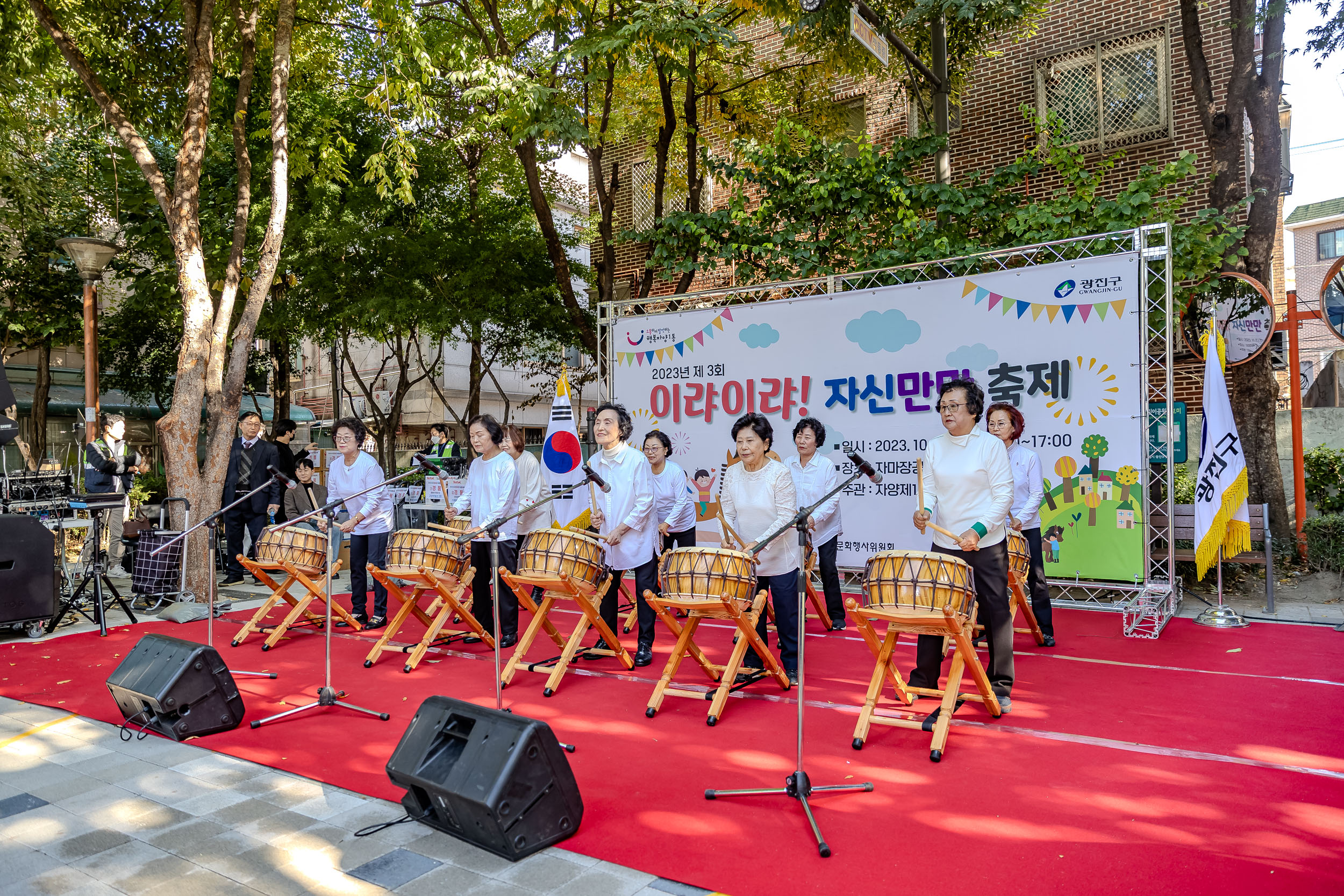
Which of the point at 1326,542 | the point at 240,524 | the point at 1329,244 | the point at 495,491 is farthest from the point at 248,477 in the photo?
the point at 1329,244

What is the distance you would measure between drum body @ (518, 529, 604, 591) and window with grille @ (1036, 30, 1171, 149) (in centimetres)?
971

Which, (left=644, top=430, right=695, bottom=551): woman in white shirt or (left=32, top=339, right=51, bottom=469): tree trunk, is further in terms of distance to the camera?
(left=32, top=339, right=51, bottom=469): tree trunk

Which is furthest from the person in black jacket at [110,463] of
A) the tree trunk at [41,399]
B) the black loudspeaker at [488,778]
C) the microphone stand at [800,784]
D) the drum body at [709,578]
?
the tree trunk at [41,399]

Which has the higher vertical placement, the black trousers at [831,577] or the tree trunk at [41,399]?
the tree trunk at [41,399]

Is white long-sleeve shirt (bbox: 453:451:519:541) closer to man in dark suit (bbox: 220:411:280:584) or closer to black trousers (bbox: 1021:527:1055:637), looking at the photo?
black trousers (bbox: 1021:527:1055:637)

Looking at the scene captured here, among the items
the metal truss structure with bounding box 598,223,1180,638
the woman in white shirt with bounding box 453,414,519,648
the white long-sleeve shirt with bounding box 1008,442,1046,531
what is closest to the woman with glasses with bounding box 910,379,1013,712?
the white long-sleeve shirt with bounding box 1008,442,1046,531

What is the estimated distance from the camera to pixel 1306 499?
976 cm

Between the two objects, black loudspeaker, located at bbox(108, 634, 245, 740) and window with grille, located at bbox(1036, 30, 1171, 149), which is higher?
window with grille, located at bbox(1036, 30, 1171, 149)

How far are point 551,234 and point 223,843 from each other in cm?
898

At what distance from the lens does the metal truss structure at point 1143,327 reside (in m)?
6.70

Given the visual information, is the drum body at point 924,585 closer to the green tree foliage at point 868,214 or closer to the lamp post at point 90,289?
the green tree foliage at point 868,214

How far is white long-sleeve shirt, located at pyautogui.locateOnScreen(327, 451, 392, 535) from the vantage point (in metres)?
7.15

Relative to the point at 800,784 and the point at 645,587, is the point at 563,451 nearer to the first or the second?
the point at 645,587

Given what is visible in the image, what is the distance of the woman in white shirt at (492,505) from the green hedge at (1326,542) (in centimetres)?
767
